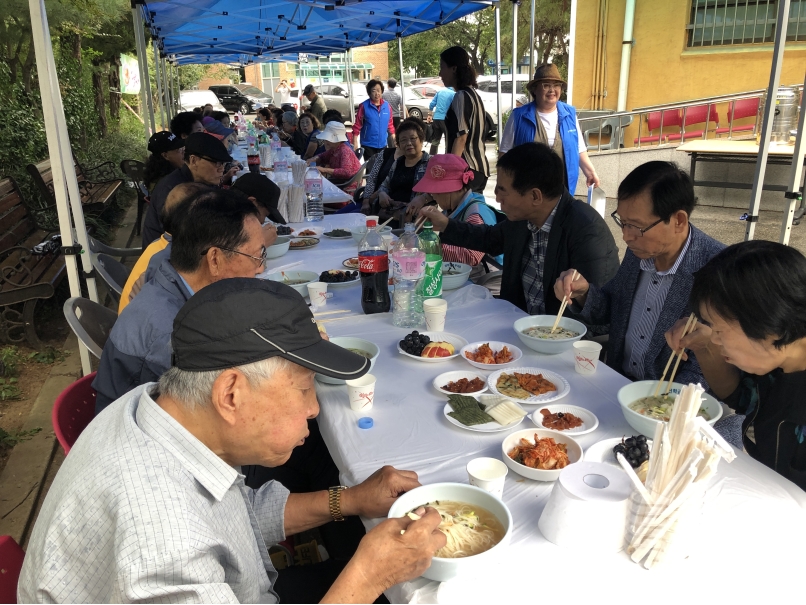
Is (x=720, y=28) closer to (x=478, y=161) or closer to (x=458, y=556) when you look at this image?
(x=478, y=161)

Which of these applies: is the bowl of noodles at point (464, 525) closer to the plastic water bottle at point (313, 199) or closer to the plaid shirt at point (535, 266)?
the plaid shirt at point (535, 266)


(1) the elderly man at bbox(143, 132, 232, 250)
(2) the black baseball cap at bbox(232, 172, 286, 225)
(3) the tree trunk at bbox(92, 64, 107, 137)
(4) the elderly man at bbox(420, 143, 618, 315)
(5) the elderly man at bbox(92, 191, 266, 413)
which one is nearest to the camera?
(5) the elderly man at bbox(92, 191, 266, 413)

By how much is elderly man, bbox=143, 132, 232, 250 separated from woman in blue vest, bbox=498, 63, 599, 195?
2975mm

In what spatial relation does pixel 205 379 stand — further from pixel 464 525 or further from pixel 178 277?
pixel 178 277

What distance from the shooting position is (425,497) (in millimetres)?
1437

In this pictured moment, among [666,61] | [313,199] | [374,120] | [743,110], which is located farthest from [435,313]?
[666,61]

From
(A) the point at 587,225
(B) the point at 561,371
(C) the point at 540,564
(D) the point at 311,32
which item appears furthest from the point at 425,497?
(D) the point at 311,32

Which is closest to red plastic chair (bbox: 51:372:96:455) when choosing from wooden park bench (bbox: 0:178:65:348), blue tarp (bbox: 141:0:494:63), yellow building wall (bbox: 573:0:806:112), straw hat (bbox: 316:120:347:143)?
wooden park bench (bbox: 0:178:65:348)

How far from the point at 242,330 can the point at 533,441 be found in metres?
0.97

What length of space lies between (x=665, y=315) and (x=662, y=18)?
10958mm

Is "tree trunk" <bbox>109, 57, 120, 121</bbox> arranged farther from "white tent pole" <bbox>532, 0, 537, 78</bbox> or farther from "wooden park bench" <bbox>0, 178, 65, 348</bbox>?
"white tent pole" <bbox>532, 0, 537, 78</bbox>

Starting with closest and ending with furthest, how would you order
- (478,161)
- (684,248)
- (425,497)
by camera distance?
(425,497)
(684,248)
(478,161)

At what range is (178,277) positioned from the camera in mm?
2178

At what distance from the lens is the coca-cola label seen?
275 cm
